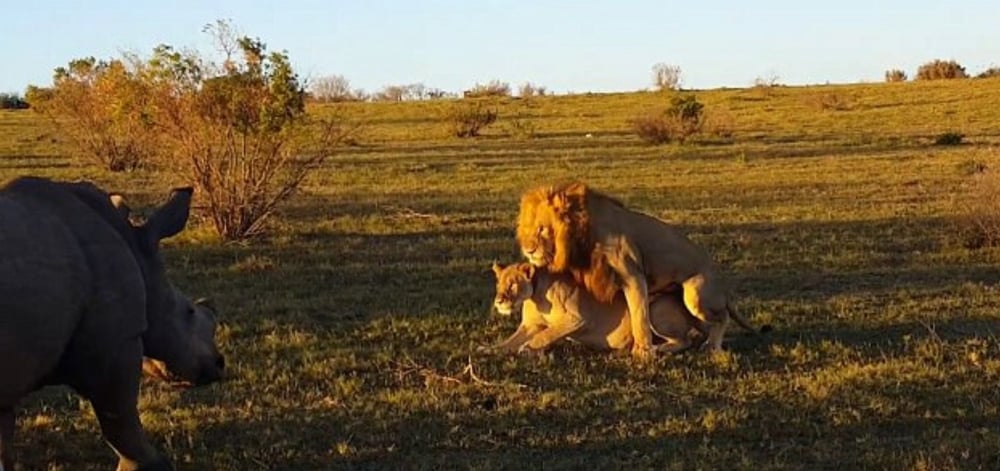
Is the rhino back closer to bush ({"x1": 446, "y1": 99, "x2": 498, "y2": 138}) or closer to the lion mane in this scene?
the lion mane

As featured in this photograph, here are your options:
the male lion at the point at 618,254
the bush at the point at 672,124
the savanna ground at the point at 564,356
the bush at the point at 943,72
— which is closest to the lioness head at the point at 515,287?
the male lion at the point at 618,254

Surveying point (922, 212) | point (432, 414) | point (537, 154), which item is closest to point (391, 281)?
point (432, 414)

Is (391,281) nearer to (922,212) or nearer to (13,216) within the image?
(13,216)

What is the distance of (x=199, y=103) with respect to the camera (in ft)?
49.7

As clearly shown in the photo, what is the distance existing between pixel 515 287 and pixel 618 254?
0.75 m

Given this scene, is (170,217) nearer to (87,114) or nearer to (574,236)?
(574,236)

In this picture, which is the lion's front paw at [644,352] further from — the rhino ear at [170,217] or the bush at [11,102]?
the bush at [11,102]

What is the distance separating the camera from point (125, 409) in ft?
17.4

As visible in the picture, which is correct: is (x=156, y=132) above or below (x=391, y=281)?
above

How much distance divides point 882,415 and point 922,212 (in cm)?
1079

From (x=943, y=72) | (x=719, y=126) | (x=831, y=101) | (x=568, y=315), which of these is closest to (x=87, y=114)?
(x=719, y=126)

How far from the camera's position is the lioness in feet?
28.4

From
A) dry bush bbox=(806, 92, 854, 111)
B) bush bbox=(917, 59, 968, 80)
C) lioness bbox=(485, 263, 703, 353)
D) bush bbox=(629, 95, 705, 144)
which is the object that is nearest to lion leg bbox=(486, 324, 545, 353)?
lioness bbox=(485, 263, 703, 353)

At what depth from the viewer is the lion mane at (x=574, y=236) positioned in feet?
28.1
